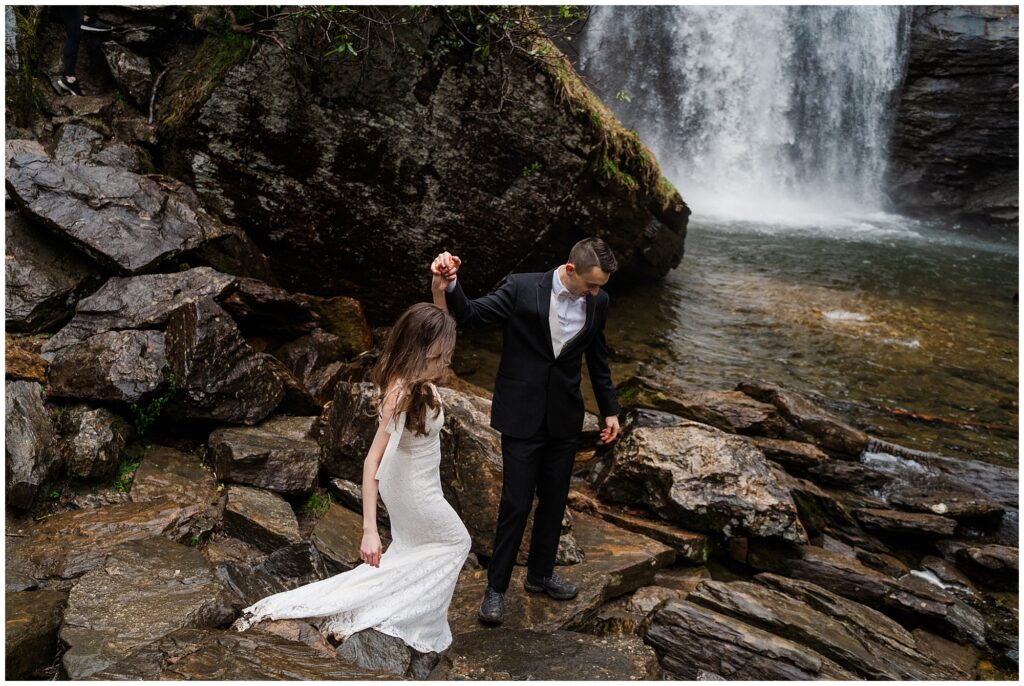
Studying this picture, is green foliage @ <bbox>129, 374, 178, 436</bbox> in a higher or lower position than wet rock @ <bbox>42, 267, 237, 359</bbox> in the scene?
lower

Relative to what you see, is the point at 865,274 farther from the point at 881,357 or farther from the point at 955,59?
the point at 955,59

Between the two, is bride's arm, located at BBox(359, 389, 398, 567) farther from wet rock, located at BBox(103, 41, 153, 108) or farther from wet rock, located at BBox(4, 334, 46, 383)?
wet rock, located at BBox(103, 41, 153, 108)

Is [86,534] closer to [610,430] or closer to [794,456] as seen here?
[610,430]

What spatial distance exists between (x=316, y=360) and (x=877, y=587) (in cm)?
522

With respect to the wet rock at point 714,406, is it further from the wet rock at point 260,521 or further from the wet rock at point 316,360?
the wet rock at point 260,521

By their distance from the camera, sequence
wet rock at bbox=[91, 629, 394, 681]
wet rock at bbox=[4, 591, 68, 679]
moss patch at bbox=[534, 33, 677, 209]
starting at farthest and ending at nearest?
moss patch at bbox=[534, 33, 677, 209] < wet rock at bbox=[4, 591, 68, 679] < wet rock at bbox=[91, 629, 394, 681]

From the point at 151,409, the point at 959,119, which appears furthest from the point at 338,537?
the point at 959,119

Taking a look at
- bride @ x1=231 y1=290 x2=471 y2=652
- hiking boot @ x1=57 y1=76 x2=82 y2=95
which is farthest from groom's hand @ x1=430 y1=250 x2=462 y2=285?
hiking boot @ x1=57 y1=76 x2=82 y2=95

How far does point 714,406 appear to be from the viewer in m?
7.86

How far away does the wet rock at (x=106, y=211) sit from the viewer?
21.0 feet

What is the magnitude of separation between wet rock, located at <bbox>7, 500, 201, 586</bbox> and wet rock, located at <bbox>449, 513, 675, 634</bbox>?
1849 mm

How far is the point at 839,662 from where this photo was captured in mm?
4195

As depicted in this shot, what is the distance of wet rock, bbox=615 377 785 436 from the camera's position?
7668mm

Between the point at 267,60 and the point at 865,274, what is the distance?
480 inches
